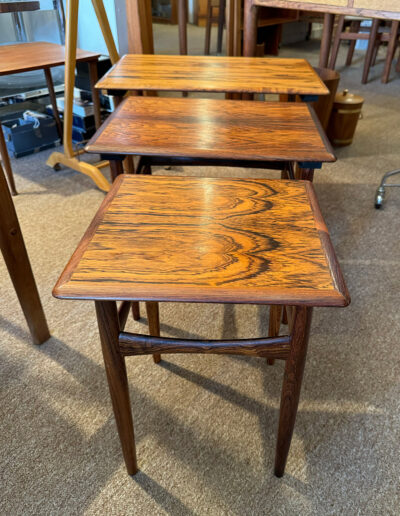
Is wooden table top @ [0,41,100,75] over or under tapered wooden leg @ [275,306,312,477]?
over

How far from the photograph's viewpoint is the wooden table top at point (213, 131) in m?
1.01

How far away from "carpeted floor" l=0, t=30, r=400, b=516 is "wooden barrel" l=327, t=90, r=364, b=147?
118cm

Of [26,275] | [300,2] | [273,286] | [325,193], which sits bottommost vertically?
[325,193]

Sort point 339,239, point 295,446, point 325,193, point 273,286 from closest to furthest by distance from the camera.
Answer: point 273,286 → point 295,446 → point 339,239 → point 325,193

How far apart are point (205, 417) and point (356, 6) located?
1648mm

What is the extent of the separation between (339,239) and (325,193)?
43cm

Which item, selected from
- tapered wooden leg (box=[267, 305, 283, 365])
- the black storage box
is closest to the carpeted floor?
tapered wooden leg (box=[267, 305, 283, 365])

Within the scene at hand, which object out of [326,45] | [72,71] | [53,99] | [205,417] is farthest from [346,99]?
[205,417]

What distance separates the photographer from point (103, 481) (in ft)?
3.19

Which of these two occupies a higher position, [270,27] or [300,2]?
[300,2]

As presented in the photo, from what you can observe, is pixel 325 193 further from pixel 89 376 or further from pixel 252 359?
pixel 89 376

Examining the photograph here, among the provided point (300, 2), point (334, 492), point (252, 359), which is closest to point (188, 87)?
point (252, 359)

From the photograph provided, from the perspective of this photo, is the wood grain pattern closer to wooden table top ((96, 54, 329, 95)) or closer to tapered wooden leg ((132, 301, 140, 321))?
wooden table top ((96, 54, 329, 95))

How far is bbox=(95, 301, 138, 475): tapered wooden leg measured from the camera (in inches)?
29.8
